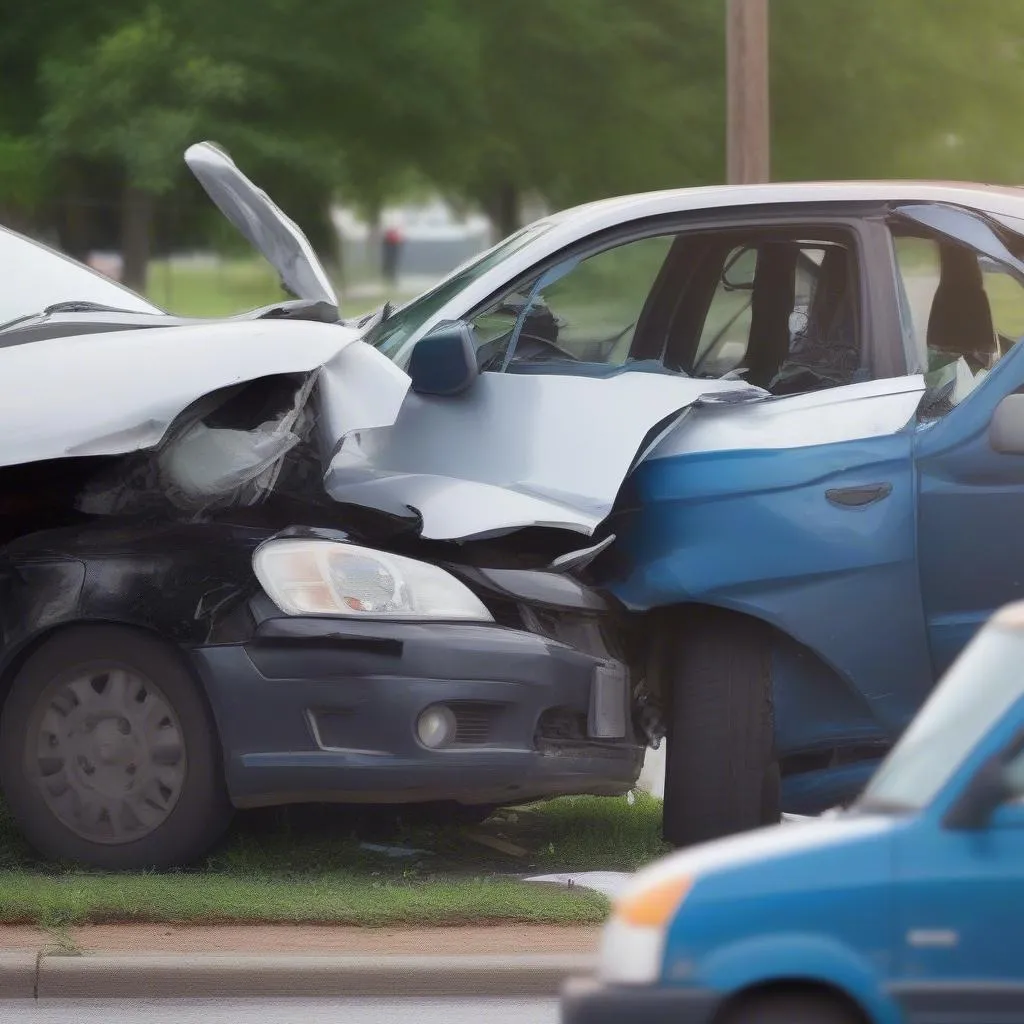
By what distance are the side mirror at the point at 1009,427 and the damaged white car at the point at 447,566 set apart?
0.60ft

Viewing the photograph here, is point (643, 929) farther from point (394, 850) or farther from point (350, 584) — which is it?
point (394, 850)

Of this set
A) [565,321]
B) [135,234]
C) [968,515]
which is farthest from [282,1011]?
[135,234]

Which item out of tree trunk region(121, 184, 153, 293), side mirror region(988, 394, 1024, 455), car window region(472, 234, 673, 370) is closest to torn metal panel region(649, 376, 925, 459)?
side mirror region(988, 394, 1024, 455)

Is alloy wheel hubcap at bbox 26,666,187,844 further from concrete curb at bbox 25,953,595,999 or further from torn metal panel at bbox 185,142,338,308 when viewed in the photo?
torn metal panel at bbox 185,142,338,308

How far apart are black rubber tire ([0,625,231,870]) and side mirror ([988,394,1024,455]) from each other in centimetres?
235

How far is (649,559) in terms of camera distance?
7094 millimetres

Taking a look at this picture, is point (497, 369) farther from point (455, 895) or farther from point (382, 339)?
point (455, 895)

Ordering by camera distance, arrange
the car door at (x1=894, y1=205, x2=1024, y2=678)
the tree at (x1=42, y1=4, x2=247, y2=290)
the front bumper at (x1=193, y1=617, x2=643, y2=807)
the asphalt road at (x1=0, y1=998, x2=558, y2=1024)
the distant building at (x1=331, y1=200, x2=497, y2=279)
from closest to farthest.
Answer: the asphalt road at (x1=0, y1=998, x2=558, y2=1024) < the front bumper at (x1=193, y1=617, x2=643, y2=807) < the car door at (x1=894, y1=205, x2=1024, y2=678) < the tree at (x1=42, y1=4, x2=247, y2=290) < the distant building at (x1=331, y1=200, x2=497, y2=279)

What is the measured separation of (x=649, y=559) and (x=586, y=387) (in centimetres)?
55

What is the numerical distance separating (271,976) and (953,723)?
249 cm

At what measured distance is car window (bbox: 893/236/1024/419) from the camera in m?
7.48

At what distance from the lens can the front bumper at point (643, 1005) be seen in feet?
12.9

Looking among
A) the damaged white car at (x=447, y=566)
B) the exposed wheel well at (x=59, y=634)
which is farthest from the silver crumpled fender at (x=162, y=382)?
the exposed wheel well at (x=59, y=634)

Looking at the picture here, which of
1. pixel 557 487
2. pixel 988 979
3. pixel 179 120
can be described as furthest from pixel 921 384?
pixel 179 120
